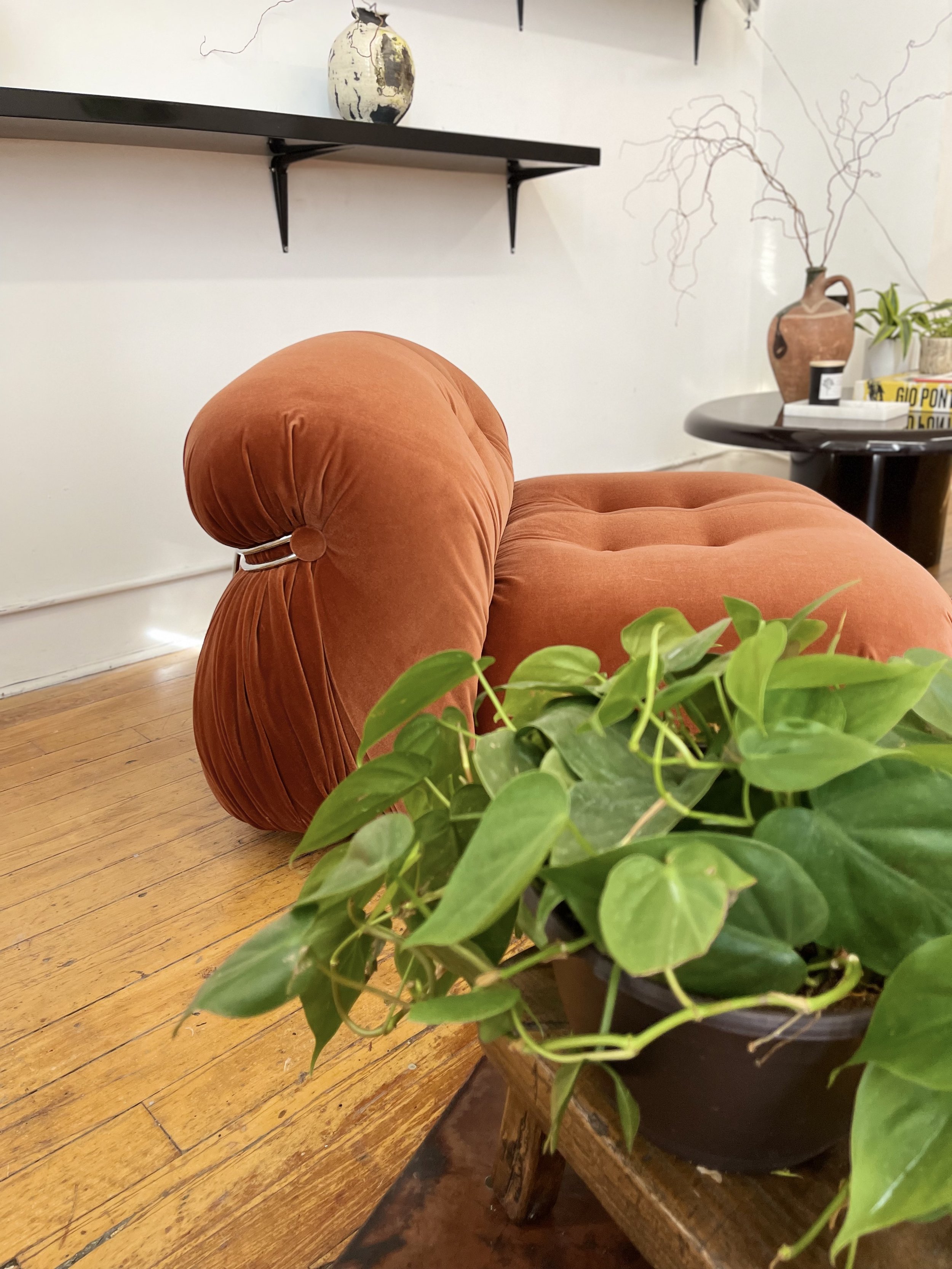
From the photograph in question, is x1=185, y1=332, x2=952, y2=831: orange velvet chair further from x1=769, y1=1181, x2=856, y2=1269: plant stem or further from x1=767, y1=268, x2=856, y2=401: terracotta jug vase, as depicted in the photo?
x1=767, y1=268, x2=856, y2=401: terracotta jug vase

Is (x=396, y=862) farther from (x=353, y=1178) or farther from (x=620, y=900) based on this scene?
(x=353, y=1178)

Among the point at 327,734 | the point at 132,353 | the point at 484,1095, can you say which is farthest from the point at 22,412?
the point at 484,1095

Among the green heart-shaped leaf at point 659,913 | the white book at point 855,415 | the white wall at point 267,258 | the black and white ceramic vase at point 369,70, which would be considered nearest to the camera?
the green heart-shaped leaf at point 659,913

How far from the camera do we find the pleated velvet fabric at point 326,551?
993 mm

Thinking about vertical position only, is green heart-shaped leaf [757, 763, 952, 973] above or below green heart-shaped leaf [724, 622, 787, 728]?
below

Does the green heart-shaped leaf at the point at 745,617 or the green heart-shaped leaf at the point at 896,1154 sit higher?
the green heart-shaped leaf at the point at 745,617

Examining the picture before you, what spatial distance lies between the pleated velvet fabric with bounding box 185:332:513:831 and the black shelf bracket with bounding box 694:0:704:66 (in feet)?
8.85

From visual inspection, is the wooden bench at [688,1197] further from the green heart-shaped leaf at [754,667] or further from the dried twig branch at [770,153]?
the dried twig branch at [770,153]

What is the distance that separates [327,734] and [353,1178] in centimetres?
47

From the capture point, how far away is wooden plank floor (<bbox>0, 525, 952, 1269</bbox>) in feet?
→ 2.49

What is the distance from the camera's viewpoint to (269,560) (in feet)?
3.61

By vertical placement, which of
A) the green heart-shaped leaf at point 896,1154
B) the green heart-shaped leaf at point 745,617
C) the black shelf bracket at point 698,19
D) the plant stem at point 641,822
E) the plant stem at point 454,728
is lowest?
the green heart-shaped leaf at point 896,1154

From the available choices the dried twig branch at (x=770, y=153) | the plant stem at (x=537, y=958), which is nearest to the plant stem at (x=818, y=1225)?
the plant stem at (x=537, y=958)

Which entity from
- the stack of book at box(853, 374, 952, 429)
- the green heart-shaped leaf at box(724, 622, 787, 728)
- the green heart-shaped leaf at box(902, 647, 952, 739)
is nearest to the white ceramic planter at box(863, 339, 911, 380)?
the stack of book at box(853, 374, 952, 429)
